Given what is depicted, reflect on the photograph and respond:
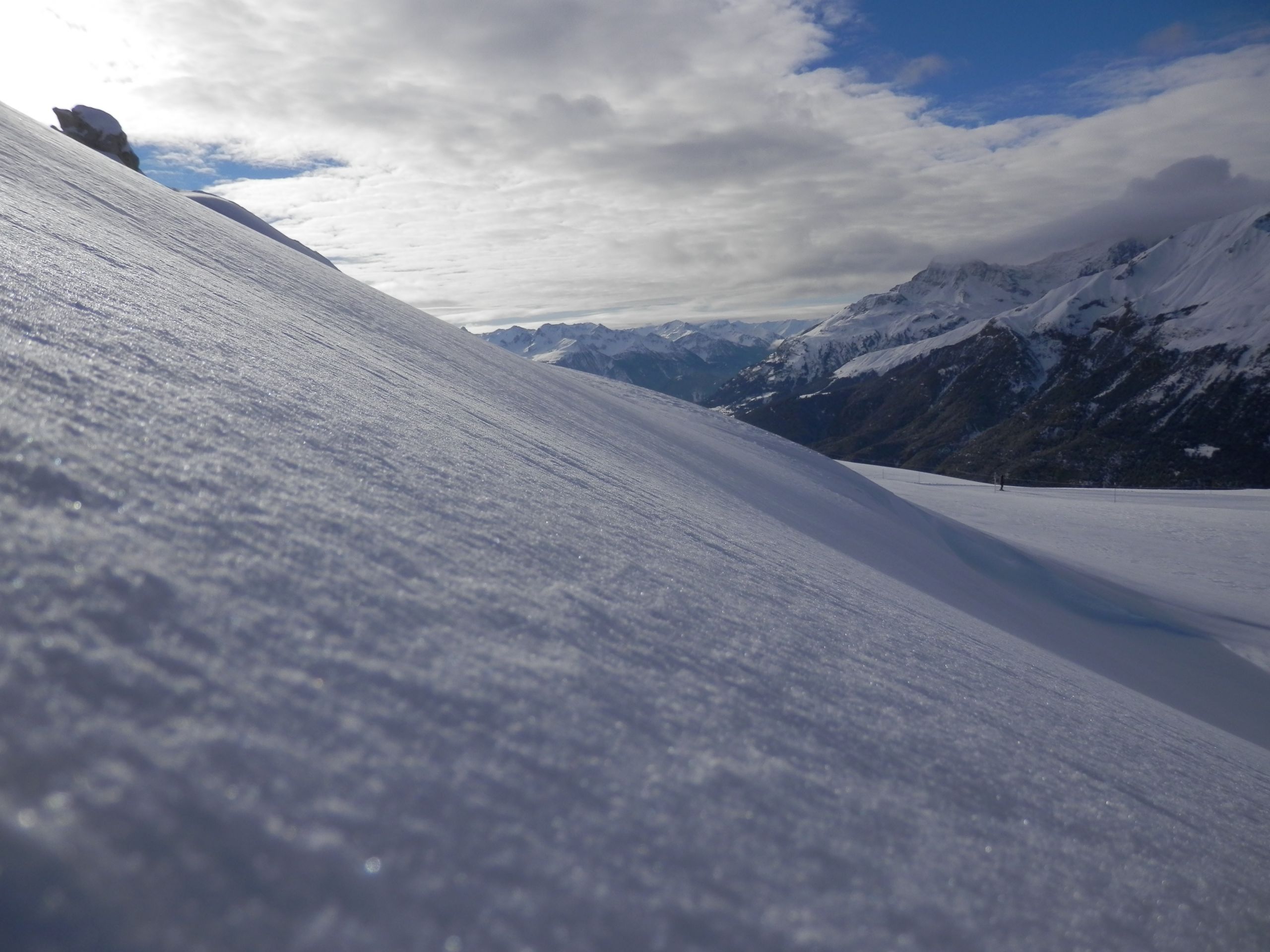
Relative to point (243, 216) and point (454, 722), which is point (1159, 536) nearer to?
point (454, 722)

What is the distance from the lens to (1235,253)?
646ft

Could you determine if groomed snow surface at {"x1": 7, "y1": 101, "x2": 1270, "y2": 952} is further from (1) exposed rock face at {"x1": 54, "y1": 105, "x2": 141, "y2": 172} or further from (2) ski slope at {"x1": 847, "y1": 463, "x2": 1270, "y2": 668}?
(1) exposed rock face at {"x1": 54, "y1": 105, "x2": 141, "y2": 172}

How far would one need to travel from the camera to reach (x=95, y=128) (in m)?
31.5

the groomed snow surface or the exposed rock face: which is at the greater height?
the exposed rock face

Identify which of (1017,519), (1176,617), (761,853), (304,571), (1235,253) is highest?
(1235,253)

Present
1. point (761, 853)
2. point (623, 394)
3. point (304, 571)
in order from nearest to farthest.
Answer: point (761, 853)
point (304, 571)
point (623, 394)

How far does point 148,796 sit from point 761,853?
1.38 metres

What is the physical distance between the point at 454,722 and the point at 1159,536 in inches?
783

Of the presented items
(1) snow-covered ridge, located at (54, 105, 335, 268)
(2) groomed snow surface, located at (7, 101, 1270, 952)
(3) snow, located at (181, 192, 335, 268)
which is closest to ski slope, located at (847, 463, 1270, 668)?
(2) groomed snow surface, located at (7, 101, 1270, 952)

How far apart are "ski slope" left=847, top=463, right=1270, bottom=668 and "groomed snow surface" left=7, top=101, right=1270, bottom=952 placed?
859 cm

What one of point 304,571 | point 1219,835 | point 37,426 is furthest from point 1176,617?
point 37,426

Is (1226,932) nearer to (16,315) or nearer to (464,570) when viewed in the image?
(464,570)

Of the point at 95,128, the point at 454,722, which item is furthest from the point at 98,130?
the point at 454,722

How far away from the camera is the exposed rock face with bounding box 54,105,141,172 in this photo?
31.4 m
